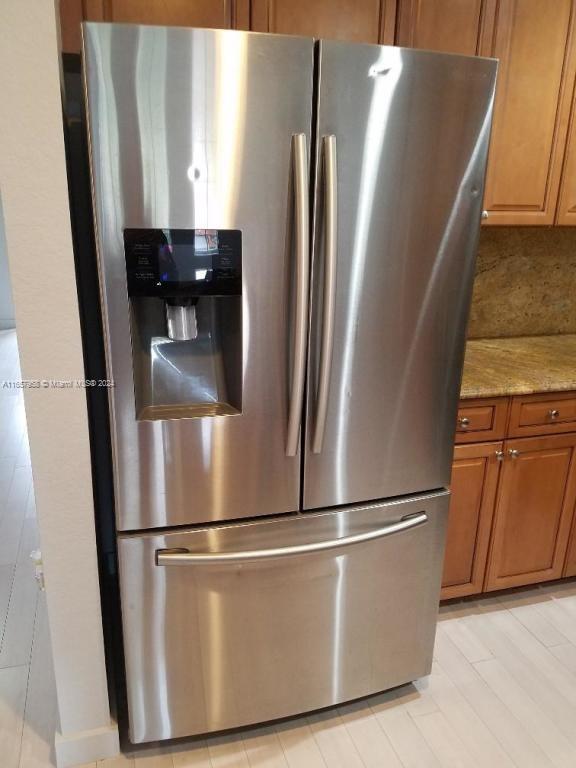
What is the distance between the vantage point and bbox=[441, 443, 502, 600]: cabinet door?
1.99 meters

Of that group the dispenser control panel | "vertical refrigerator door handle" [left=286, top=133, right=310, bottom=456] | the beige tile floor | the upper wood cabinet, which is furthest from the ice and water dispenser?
the beige tile floor

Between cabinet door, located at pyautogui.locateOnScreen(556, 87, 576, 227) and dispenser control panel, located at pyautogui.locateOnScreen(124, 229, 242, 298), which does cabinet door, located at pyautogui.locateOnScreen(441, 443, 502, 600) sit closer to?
cabinet door, located at pyautogui.locateOnScreen(556, 87, 576, 227)

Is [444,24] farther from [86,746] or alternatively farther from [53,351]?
[86,746]

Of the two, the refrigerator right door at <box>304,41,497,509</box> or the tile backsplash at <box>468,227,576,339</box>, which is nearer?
the refrigerator right door at <box>304,41,497,509</box>

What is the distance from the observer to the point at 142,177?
1150 mm

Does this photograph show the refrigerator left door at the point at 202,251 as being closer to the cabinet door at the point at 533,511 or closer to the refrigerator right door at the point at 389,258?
the refrigerator right door at the point at 389,258

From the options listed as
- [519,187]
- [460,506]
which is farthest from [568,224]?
[460,506]

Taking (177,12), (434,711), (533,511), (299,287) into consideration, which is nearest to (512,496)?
(533,511)

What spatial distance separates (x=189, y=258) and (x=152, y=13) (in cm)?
72

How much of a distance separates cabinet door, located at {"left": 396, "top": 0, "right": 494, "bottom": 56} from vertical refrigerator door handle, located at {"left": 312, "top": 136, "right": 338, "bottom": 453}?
2.38ft

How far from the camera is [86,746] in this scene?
158cm

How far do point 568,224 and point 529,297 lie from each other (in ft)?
1.61

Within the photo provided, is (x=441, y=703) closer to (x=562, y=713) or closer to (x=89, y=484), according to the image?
(x=562, y=713)

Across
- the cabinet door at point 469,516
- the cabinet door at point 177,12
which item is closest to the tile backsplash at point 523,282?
the cabinet door at point 469,516
